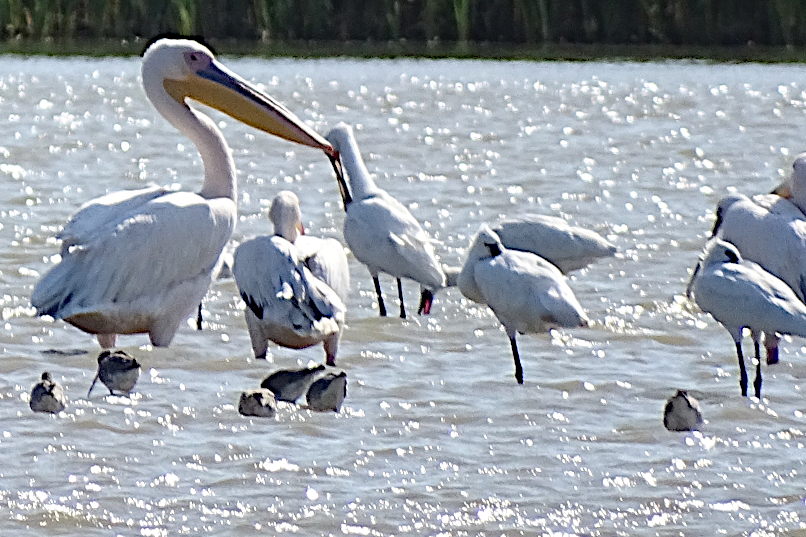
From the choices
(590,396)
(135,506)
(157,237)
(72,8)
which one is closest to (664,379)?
(590,396)

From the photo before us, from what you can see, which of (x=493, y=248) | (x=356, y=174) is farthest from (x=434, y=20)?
(x=493, y=248)

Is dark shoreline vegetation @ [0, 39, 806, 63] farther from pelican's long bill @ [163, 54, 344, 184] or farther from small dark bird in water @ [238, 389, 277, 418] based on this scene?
small dark bird in water @ [238, 389, 277, 418]

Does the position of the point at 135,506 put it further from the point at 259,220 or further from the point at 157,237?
the point at 259,220

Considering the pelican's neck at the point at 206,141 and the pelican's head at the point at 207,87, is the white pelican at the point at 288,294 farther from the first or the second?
the pelican's head at the point at 207,87

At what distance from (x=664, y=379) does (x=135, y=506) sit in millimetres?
2348

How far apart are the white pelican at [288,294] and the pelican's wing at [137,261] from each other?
214 millimetres

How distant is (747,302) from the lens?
18.2ft

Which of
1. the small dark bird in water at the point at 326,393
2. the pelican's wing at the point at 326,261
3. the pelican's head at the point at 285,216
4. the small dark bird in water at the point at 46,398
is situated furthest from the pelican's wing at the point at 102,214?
the small dark bird in water at the point at 326,393

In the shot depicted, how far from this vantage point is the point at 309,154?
13734mm

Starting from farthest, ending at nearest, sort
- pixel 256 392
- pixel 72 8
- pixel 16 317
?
pixel 72 8
pixel 16 317
pixel 256 392

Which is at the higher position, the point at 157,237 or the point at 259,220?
the point at 157,237

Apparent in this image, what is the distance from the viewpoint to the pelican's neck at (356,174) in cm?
752

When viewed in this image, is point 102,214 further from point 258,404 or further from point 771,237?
point 771,237

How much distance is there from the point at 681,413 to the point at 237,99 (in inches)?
103
